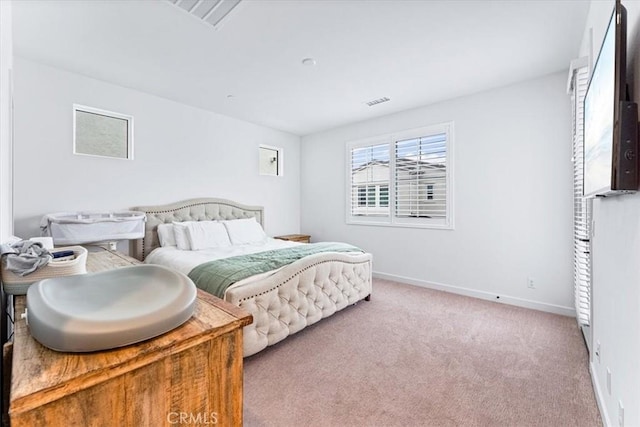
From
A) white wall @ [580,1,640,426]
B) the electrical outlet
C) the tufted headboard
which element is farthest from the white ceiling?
the electrical outlet

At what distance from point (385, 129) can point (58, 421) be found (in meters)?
4.61

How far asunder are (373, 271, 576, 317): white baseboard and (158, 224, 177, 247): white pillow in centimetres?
311

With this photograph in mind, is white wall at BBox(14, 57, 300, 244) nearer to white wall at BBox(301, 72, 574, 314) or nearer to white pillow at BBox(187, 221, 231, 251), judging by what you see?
white pillow at BBox(187, 221, 231, 251)

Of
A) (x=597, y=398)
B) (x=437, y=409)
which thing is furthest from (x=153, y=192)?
(x=597, y=398)

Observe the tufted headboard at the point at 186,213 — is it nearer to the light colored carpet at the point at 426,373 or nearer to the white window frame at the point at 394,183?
the white window frame at the point at 394,183

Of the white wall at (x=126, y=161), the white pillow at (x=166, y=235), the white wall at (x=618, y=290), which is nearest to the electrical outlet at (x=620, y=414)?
the white wall at (x=618, y=290)

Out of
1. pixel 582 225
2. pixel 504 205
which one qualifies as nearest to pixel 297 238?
pixel 504 205

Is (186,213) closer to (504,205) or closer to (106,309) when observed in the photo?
(106,309)

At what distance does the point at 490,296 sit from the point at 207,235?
→ 3.69 m

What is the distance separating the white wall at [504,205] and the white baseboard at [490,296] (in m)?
0.01

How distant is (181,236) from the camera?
3.55 m

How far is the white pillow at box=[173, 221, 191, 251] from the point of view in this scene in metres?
3.51

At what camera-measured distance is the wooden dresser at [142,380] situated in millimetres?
551

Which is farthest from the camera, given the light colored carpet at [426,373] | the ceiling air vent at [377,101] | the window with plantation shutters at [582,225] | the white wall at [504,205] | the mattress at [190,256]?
the ceiling air vent at [377,101]
